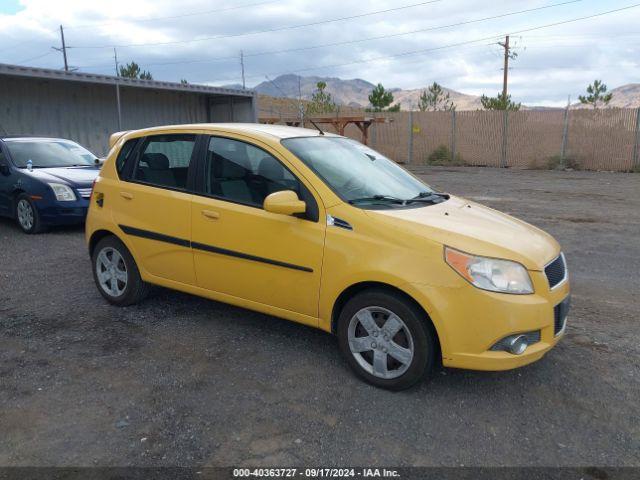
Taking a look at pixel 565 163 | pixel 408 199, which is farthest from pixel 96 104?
pixel 565 163

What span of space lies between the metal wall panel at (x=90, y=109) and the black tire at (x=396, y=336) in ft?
52.7

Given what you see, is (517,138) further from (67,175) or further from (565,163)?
(67,175)

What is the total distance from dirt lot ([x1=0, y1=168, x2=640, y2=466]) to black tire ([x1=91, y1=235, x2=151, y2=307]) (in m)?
0.12

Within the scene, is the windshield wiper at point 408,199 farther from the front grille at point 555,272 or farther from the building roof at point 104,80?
the building roof at point 104,80

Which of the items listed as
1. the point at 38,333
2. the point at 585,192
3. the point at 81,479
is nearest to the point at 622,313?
the point at 81,479

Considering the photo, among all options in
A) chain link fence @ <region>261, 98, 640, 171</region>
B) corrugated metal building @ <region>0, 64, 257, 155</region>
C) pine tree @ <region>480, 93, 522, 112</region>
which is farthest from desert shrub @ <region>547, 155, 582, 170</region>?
pine tree @ <region>480, 93, 522, 112</region>

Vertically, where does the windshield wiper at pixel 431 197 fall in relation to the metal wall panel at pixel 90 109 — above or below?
below

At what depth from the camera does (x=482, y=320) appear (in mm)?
3088

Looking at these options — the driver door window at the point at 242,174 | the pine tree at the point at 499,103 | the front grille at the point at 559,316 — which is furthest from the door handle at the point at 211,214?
the pine tree at the point at 499,103

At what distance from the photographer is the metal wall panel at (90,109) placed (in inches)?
640

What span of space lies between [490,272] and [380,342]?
80 centimetres

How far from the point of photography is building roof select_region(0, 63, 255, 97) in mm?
13995

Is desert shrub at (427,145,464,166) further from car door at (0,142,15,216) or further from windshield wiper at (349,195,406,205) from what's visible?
windshield wiper at (349,195,406,205)

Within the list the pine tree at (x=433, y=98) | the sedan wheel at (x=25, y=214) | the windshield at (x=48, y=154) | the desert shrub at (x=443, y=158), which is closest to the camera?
the sedan wheel at (x=25, y=214)
